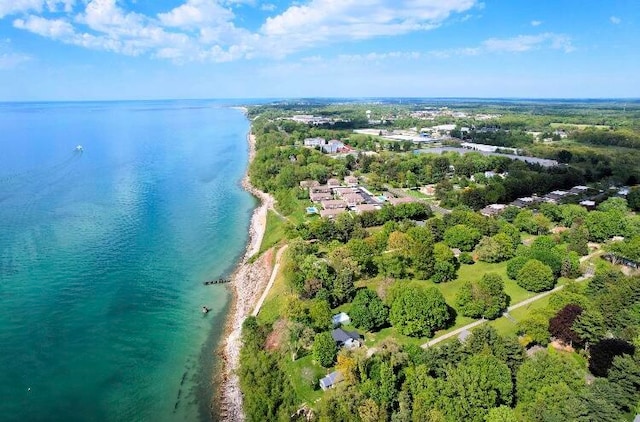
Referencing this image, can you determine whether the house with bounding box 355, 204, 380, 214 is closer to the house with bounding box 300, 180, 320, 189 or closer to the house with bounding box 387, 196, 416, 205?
the house with bounding box 387, 196, 416, 205

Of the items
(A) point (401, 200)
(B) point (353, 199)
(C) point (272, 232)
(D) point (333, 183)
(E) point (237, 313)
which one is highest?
(B) point (353, 199)

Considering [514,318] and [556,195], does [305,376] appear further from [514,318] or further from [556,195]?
[556,195]

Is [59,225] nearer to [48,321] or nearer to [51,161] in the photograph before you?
[48,321]

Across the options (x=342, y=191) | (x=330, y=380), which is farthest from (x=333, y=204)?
(x=330, y=380)

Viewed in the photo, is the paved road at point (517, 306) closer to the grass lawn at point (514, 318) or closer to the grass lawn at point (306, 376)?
the grass lawn at point (514, 318)

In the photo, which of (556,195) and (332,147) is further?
(332,147)

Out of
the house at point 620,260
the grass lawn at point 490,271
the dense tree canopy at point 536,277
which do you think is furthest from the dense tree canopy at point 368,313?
the house at point 620,260
